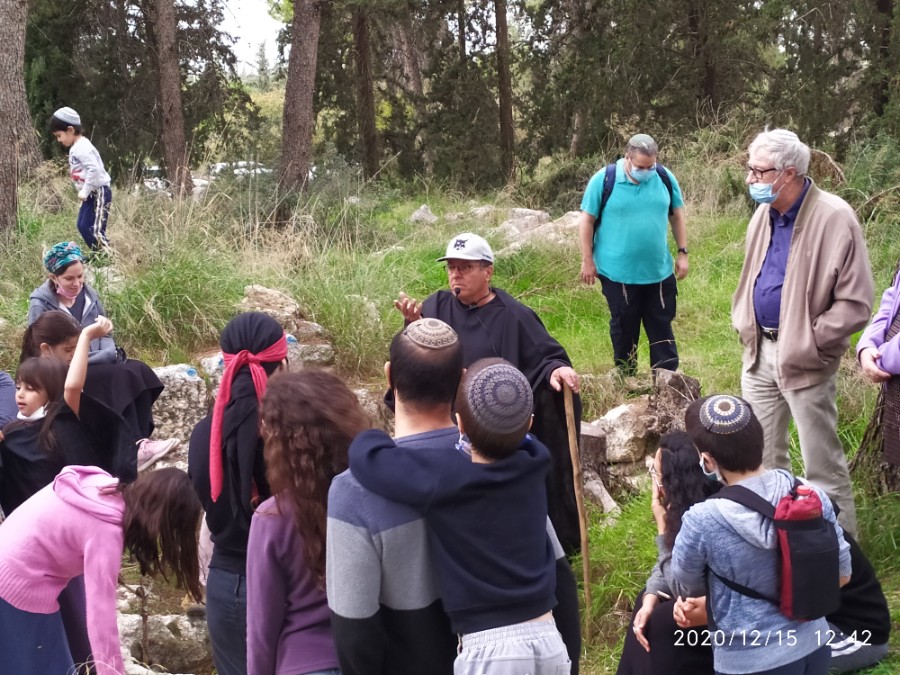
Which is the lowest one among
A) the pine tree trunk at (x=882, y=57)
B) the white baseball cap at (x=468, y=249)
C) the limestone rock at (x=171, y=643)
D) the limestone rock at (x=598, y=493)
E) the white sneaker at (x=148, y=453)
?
the limestone rock at (x=171, y=643)

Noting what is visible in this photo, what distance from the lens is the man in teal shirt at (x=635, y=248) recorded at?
227 inches

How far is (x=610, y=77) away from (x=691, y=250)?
625 centimetres

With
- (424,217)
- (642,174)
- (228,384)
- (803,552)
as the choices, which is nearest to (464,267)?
(228,384)

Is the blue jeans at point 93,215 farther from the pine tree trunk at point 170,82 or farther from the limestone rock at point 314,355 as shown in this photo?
the pine tree trunk at point 170,82

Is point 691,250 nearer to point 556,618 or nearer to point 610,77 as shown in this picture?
point 610,77

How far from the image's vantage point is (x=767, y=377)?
401cm

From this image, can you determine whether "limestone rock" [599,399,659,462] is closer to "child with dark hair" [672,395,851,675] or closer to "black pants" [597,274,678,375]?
"black pants" [597,274,678,375]

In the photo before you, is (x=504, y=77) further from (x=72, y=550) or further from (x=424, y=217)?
(x=72, y=550)

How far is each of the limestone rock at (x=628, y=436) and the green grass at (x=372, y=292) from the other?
33 centimetres

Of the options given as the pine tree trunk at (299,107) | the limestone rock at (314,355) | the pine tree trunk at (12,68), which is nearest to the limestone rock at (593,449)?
the limestone rock at (314,355)

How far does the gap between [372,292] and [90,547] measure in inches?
173

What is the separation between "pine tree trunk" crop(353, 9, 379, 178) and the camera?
16.8 m

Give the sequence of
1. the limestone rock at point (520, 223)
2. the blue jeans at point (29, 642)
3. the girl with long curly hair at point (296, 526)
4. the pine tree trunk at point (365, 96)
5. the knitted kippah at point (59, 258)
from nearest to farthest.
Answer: the girl with long curly hair at point (296, 526), the blue jeans at point (29, 642), the knitted kippah at point (59, 258), the limestone rock at point (520, 223), the pine tree trunk at point (365, 96)

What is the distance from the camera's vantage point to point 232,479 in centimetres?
258
